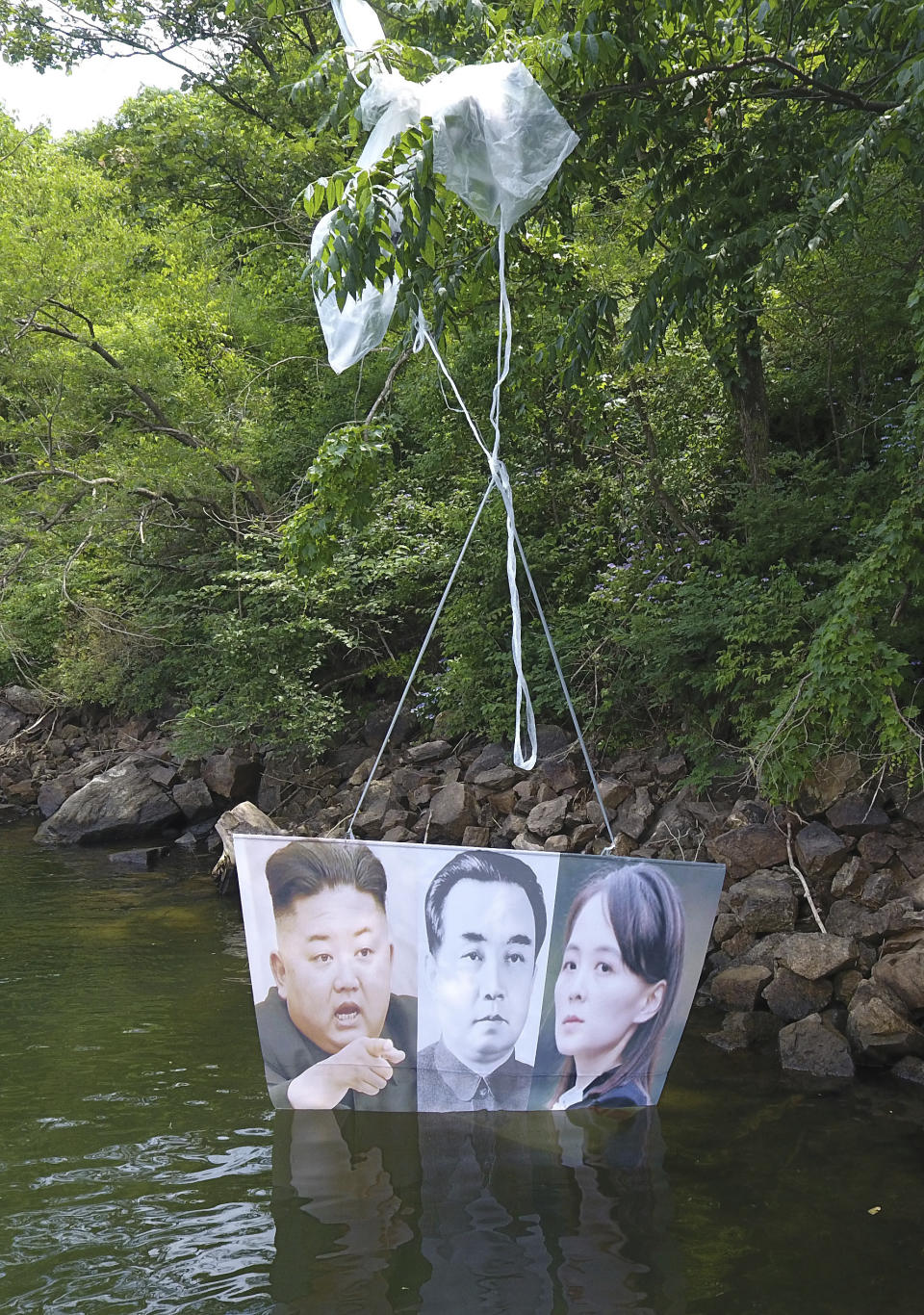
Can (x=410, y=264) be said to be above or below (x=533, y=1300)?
above

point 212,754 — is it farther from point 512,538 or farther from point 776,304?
point 512,538

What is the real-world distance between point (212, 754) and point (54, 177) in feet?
23.9

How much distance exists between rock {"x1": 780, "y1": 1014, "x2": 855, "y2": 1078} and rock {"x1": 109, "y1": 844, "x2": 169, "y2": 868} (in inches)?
305

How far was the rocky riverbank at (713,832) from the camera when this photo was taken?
6.15 metres

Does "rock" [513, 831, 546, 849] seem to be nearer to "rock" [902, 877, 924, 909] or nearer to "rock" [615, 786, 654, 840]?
"rock" [615, 786, 654, 840]

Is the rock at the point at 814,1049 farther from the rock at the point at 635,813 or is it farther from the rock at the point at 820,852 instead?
the rock at the point at 635,813

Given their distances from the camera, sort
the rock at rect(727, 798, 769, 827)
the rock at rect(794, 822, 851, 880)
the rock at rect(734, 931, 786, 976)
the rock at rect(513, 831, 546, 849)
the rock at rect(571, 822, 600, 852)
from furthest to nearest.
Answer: the rock at rect(513, 831, 546, 849)
the rock at rect(571, 822, 600, 852)
the rock at rect(727, 798, 769, 827)
the rock at rect(794, 822, 851, 880)
the rock at rect(734, 931, 786, 976)

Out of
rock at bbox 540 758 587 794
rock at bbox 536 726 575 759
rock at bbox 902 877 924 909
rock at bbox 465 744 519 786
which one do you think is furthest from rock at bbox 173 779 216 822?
rock at bbox 902 877 924 909

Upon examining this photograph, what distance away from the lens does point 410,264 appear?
5.30 metres

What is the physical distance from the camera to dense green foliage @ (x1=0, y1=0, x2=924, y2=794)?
20.6 ft

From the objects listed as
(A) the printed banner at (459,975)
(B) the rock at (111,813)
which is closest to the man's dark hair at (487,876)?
(A) the printed banner at (459,975)

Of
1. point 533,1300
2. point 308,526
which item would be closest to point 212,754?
point 308,526

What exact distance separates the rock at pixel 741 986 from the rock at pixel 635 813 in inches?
66.4

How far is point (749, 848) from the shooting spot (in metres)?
7.38
